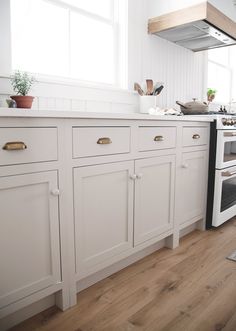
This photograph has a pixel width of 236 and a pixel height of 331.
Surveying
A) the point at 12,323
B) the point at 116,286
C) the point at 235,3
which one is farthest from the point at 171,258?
the point at 235,3

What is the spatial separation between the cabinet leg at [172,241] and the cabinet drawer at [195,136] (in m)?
0.67

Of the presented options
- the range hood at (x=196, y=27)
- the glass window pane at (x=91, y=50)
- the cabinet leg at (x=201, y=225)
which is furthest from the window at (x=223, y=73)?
the cabinet leg at (x=201, y=225)

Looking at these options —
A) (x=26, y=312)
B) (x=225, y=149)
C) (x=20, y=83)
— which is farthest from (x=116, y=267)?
(x=225, y=149)

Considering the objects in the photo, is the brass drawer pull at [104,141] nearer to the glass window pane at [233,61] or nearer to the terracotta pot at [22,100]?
the terracotta pot at [22,100]

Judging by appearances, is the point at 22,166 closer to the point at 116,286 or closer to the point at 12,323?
the point at 12,323

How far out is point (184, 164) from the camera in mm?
1962

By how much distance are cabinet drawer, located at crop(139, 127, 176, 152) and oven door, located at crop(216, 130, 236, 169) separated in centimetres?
57

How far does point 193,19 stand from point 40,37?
46.9 inches

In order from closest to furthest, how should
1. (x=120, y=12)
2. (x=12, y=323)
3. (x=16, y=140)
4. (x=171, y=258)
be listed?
(x=16, y=140) < (x=12, y=323) < (x=171, y=258) < (x=120, y=12)

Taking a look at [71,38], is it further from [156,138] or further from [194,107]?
[194,107]

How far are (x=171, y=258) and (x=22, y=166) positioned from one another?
49.3 inches

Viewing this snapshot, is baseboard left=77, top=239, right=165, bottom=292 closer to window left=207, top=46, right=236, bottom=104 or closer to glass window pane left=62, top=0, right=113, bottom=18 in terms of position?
glass window pane left=62, top=0, right=113, bottom=18

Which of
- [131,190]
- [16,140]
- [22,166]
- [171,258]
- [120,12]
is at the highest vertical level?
[120,12]

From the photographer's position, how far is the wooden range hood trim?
2107mm
